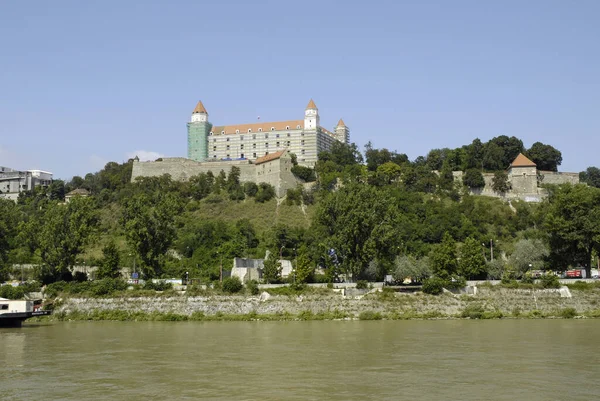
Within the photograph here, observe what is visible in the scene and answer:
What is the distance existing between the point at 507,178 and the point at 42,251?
55955mm

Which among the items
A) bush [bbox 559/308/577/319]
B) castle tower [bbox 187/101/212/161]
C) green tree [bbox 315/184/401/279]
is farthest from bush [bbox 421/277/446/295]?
castle tower [bbox 187/101/212/161]

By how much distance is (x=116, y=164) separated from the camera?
103 meters

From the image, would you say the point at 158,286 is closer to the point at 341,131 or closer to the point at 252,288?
the point at 252,288

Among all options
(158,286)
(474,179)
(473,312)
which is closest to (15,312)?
(158,286)

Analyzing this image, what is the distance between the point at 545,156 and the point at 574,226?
144 feet

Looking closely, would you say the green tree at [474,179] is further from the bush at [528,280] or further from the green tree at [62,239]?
the green tree at [62,239]

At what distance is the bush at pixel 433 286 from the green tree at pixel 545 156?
2042 inches

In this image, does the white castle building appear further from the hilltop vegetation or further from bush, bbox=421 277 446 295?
bush, bbox=421 277 446 295

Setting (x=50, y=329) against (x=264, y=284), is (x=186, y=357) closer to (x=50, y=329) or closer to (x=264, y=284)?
(x=50, y=329)

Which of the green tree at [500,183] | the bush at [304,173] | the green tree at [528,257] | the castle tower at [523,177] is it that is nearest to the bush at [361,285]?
the green tree at [528,257]

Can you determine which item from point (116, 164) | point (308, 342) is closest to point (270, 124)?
point (116, 164)

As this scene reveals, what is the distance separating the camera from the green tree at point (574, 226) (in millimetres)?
48094

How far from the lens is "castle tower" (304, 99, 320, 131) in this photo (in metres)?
107

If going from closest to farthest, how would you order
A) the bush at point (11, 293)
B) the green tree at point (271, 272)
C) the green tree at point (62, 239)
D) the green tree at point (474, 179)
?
the bush at point (11, 293), the green tree at point (271, 272), the green tree at point (62, 239), the green tree at point (474, 179)
